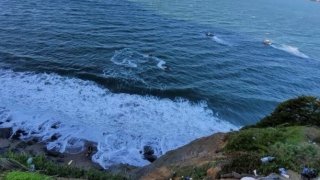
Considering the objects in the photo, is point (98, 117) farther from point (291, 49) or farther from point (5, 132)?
point (291, 49)

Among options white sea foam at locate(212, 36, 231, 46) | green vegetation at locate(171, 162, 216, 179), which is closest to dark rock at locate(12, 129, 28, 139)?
green vegetation at locate(171, 162, 216, 179)

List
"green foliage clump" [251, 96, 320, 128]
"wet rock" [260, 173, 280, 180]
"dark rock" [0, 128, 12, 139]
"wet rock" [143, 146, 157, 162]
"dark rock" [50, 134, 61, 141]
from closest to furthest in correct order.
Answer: "wet rock" [260, 173, 280, 180]
"green foliage clump" [251, 96, 320, 128]
"wet rock" [143, 146, 157, 162]
"dark rock" [0, 128, 12, 139]
"dark rock" [50, 134, 61, 141]

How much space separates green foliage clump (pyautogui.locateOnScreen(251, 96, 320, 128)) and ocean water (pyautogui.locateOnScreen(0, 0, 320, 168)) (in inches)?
432

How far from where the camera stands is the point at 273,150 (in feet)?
41.8

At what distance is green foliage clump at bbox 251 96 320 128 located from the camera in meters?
18.0

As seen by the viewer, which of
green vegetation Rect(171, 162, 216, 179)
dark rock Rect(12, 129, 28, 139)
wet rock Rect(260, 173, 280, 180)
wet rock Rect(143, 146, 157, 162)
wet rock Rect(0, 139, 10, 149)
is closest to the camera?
wet rock Rect(260, 173, 280, 180)

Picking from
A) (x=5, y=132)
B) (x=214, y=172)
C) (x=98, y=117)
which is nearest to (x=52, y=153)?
(x=5, y=132)

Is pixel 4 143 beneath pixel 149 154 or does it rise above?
above

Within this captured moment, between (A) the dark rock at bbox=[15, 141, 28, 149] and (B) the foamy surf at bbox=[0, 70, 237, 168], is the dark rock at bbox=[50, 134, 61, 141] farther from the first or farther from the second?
(A) the dark rock at bbox=[15, 141, 28, 149]

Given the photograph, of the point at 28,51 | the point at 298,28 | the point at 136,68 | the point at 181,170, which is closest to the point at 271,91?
the point at 136,68

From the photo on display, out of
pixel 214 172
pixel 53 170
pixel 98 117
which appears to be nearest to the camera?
pixel 214 172

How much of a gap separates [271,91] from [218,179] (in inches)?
1303

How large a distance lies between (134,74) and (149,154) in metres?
13.6

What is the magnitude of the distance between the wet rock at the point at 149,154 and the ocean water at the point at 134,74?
406 mm
